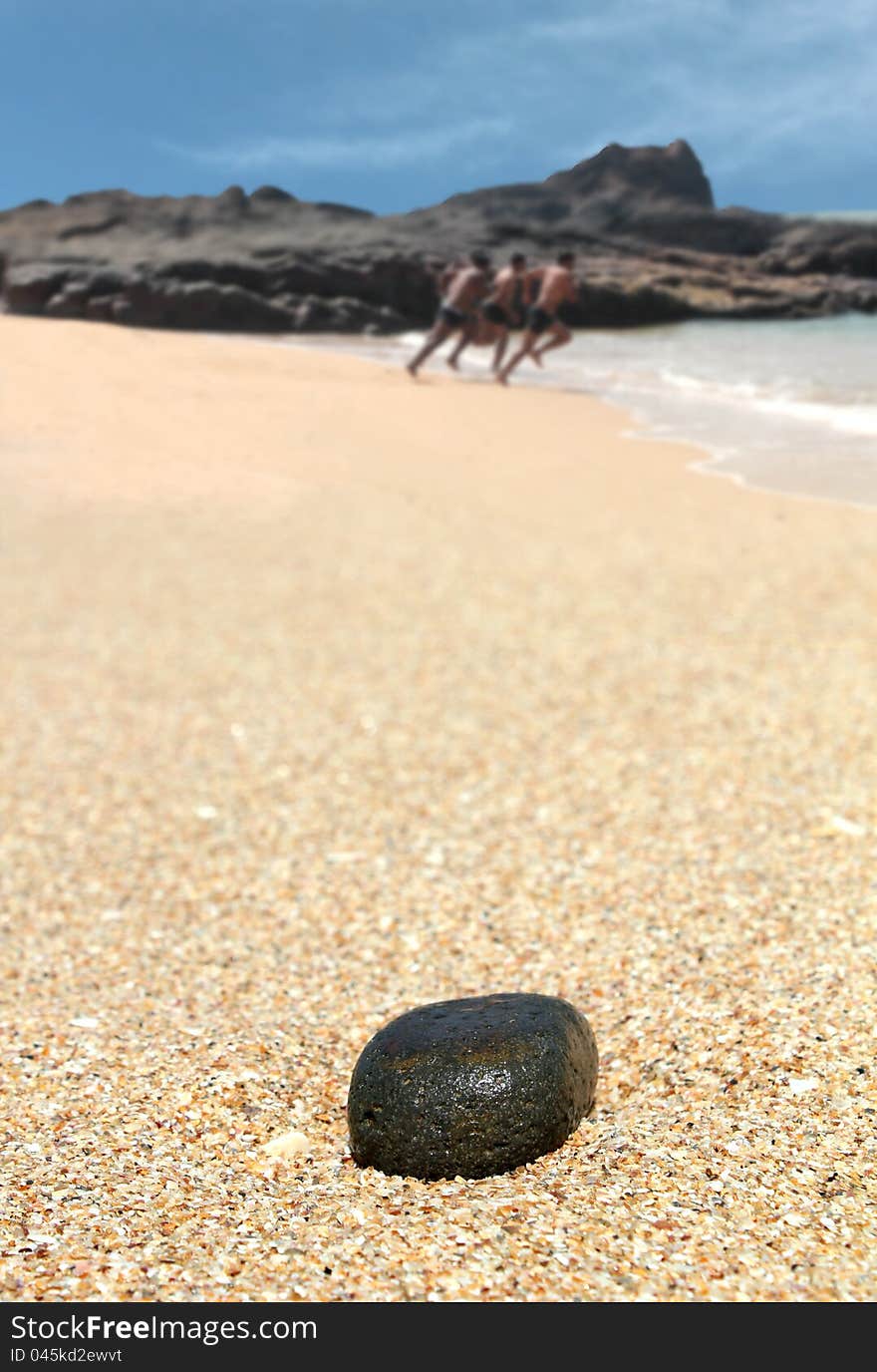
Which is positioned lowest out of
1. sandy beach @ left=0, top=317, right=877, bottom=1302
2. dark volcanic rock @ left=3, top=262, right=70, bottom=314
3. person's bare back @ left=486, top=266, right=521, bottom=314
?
sandy beach @ left=0, top=317, right=877, bottom=1302

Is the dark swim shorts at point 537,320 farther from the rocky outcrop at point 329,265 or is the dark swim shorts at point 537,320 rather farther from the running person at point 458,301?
the rocky outcrop at point 329,265

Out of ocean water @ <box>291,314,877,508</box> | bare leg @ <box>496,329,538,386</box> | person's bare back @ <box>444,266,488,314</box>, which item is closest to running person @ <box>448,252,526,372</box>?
person's bare back @ <box>444,266,488,314</box>

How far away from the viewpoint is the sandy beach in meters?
1.44

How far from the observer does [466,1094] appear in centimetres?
163

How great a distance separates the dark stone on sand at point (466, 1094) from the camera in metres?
1.62

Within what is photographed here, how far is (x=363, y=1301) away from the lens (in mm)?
1275

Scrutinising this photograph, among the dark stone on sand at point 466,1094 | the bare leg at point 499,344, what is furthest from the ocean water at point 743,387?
the dark stone on sand at point 466,1094

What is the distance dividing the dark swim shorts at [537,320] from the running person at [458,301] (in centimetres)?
60

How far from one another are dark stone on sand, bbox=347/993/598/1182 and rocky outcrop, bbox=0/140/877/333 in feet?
61.9

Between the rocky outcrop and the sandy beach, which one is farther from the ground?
the rocky outcrop

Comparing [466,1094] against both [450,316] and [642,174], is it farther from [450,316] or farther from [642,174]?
[450,316]

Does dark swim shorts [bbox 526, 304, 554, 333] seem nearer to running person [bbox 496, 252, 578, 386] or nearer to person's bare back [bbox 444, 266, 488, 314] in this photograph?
running person [bbox 496, 252, 578, 386]

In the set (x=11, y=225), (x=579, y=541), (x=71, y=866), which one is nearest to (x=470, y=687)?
(x=71, y=866)
